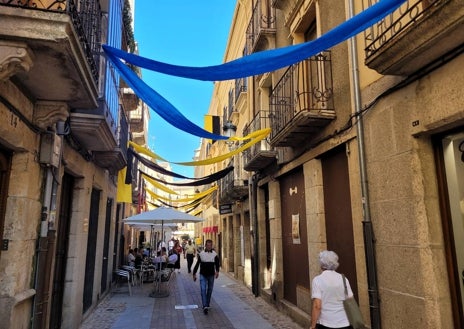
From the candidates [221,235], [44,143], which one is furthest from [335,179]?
[221,235]

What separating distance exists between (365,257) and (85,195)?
5792 mm

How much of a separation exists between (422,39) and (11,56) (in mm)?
3943

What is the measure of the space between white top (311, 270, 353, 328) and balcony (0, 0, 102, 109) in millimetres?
3595

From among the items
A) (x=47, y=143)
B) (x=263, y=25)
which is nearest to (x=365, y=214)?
(x=47, y=143)

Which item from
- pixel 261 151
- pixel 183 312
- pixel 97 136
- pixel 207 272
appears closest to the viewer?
pixel 97 136

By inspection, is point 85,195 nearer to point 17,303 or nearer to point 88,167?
point 88,167

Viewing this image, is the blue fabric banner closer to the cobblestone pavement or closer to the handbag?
the handbag

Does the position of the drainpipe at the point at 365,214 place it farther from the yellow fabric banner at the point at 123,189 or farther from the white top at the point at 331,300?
the yellow fabric banner at the point at 123,189

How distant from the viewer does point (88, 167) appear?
854cm

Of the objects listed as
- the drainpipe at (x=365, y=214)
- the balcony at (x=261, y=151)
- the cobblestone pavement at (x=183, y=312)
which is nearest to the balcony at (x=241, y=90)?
the balcony at (x=261, y=151)

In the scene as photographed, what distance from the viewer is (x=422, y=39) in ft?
12.5

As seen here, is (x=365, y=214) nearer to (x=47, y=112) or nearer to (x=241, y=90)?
(x=47, y=112)

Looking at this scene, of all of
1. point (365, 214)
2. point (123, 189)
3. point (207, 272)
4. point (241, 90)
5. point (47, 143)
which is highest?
point (241, 90)

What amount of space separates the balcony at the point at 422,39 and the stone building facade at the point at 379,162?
0.04 ft
